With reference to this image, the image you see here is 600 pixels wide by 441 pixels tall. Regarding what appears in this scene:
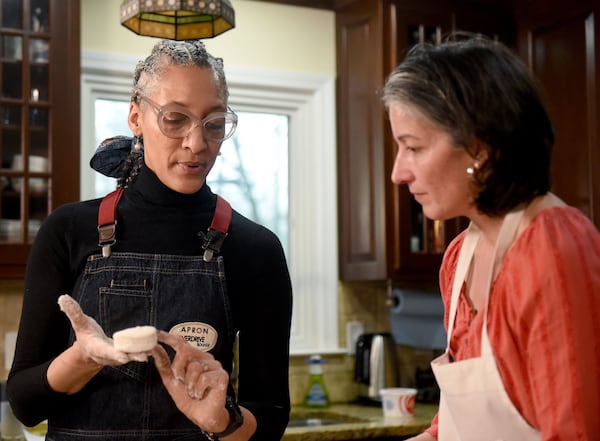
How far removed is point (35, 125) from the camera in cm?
339

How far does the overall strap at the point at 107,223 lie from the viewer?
5.52 ft

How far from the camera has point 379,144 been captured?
3.95 meters

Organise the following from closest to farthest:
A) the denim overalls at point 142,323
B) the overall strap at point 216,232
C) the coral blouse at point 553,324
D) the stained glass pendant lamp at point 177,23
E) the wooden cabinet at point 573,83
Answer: the coral blouse at point 553,324 → the denim overalls at point 142,323 → the overall strap at point 216,232 → the stained glass pendant lamp at point 177,23 → the wooden cabinet at point 573,83

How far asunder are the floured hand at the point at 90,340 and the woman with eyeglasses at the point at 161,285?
0.10m

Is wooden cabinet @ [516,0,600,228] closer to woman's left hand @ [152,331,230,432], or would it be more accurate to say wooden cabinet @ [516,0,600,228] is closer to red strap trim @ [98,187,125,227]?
red strap trim @ [98,187,125,227]

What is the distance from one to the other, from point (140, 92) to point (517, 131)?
75 centimetres

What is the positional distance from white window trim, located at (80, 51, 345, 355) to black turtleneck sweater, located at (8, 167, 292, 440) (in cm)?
238

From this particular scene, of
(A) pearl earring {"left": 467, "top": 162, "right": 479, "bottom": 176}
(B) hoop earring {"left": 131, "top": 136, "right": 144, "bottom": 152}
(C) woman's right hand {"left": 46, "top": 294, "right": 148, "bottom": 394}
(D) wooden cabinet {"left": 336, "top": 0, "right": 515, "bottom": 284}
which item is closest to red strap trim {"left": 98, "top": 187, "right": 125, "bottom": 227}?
(B) hoop earring {"left": 131, "top": 136, "right": 144, "bottom": 152}

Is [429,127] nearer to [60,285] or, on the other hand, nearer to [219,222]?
[219,222]

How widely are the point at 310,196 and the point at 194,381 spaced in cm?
278

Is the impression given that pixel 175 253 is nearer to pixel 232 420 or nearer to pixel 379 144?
pixel 232 420

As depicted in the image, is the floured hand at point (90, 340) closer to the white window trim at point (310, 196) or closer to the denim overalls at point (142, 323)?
the denim overalls at point (142, 323)

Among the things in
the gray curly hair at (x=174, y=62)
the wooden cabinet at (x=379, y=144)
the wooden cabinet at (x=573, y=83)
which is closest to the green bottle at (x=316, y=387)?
the wooden cabinet at (x=379, y=144)

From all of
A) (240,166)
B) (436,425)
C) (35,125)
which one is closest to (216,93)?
(436,425)
